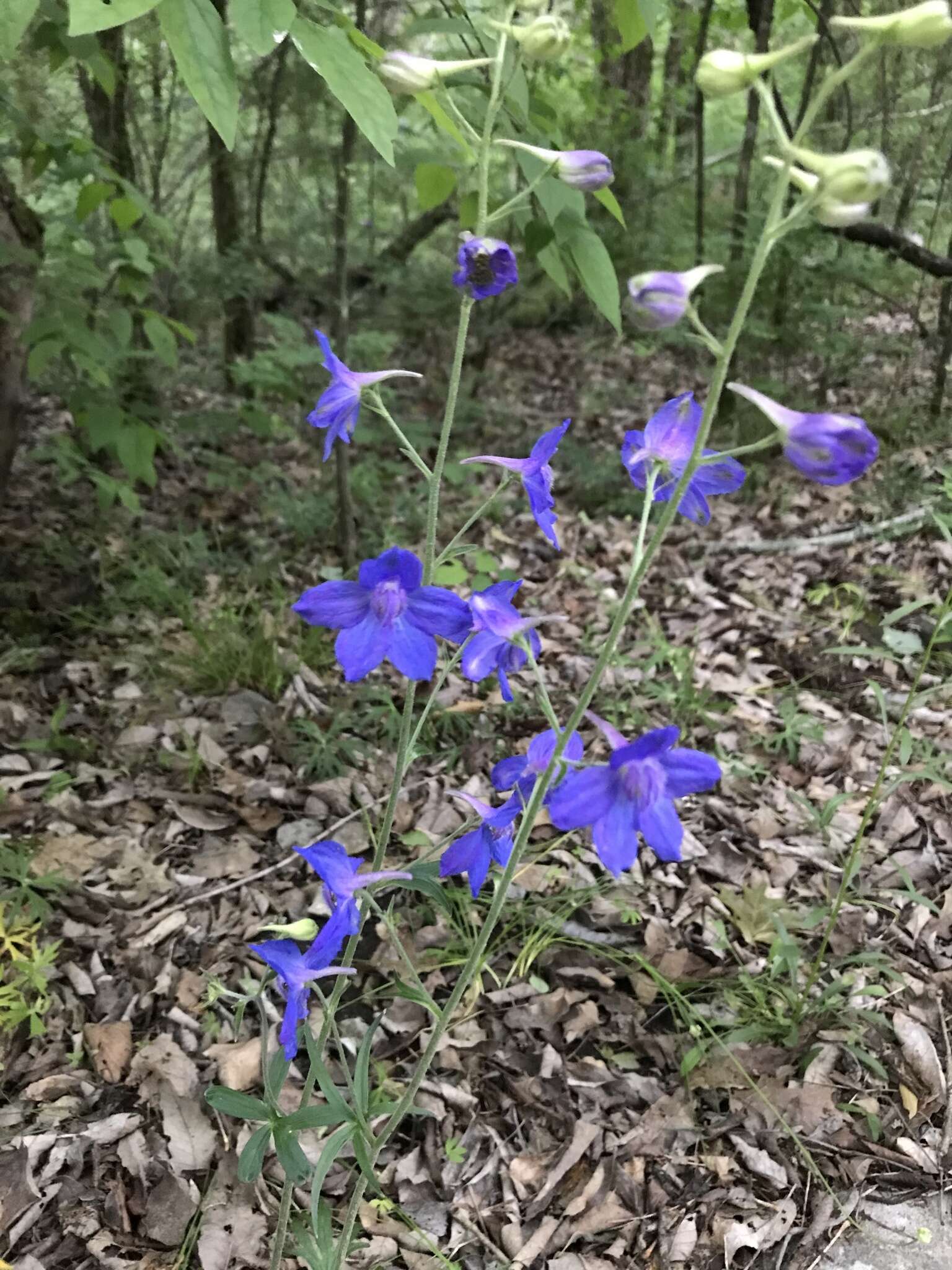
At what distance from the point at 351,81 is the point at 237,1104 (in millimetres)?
1560

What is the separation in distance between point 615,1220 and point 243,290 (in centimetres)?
460

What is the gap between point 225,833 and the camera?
9.29 ft

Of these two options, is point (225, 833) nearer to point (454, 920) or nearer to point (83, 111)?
point (454, 920)

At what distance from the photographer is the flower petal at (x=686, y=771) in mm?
1084

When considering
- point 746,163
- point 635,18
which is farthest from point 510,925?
point 746,163

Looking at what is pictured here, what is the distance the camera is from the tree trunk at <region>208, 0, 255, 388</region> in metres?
5.61

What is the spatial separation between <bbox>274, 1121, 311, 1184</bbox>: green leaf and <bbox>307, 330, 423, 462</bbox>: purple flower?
1.06 metres

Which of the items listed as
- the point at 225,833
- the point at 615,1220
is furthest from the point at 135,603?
the point at 615,1220

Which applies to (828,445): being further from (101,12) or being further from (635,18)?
(635,18)

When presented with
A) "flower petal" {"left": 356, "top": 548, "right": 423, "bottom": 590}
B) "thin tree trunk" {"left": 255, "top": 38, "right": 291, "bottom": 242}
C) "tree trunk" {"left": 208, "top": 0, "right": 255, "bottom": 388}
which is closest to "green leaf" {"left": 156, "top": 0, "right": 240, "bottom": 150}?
"flower petal" {"left": 356, "top": 548, "right": 423, "bottom": 590}

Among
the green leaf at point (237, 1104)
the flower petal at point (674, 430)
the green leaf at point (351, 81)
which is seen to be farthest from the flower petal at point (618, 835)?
the green leaf at point (351, 81)

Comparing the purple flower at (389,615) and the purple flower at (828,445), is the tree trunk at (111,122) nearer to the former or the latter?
the purple flower at (389,615)

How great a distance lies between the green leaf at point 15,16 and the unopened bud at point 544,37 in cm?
62

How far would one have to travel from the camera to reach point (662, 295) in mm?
956
